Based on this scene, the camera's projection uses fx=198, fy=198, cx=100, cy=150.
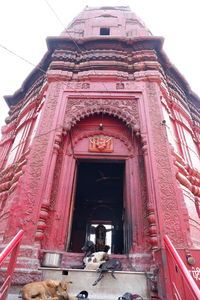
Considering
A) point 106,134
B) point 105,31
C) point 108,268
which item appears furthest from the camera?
point 105,31

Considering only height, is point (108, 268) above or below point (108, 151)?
below

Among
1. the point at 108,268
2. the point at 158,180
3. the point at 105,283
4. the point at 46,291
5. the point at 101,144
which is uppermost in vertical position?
the point at 101,144

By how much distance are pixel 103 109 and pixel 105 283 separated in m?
4.12

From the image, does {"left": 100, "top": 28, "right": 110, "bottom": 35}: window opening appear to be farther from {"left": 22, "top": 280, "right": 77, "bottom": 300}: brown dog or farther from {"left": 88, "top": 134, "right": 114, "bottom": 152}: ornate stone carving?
{"left": 22, "top": 280, "right": 77, "bottom": 300}: brown dog

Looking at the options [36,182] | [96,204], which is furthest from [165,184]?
[96,204]

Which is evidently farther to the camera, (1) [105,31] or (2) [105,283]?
(1) [105,31]

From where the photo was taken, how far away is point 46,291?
2658 millimetres

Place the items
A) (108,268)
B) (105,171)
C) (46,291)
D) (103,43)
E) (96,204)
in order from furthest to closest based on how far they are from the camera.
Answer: (96,204) < (105,171) < (103,43) < (108,268) < (46,291)

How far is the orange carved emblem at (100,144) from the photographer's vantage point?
207 inches

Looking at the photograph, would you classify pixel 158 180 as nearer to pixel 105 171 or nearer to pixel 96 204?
pixel 105 171

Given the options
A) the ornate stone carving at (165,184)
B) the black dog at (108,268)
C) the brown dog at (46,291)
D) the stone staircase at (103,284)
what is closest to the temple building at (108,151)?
the ornate stone carving at (165,184)

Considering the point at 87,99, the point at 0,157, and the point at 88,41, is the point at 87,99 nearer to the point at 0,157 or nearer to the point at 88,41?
the point at 88,41

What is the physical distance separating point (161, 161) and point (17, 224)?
347 cm

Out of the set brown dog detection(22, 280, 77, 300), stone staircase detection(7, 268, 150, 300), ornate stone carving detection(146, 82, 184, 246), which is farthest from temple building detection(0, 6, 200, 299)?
brown dog detection(22, 280, 77, 300)
